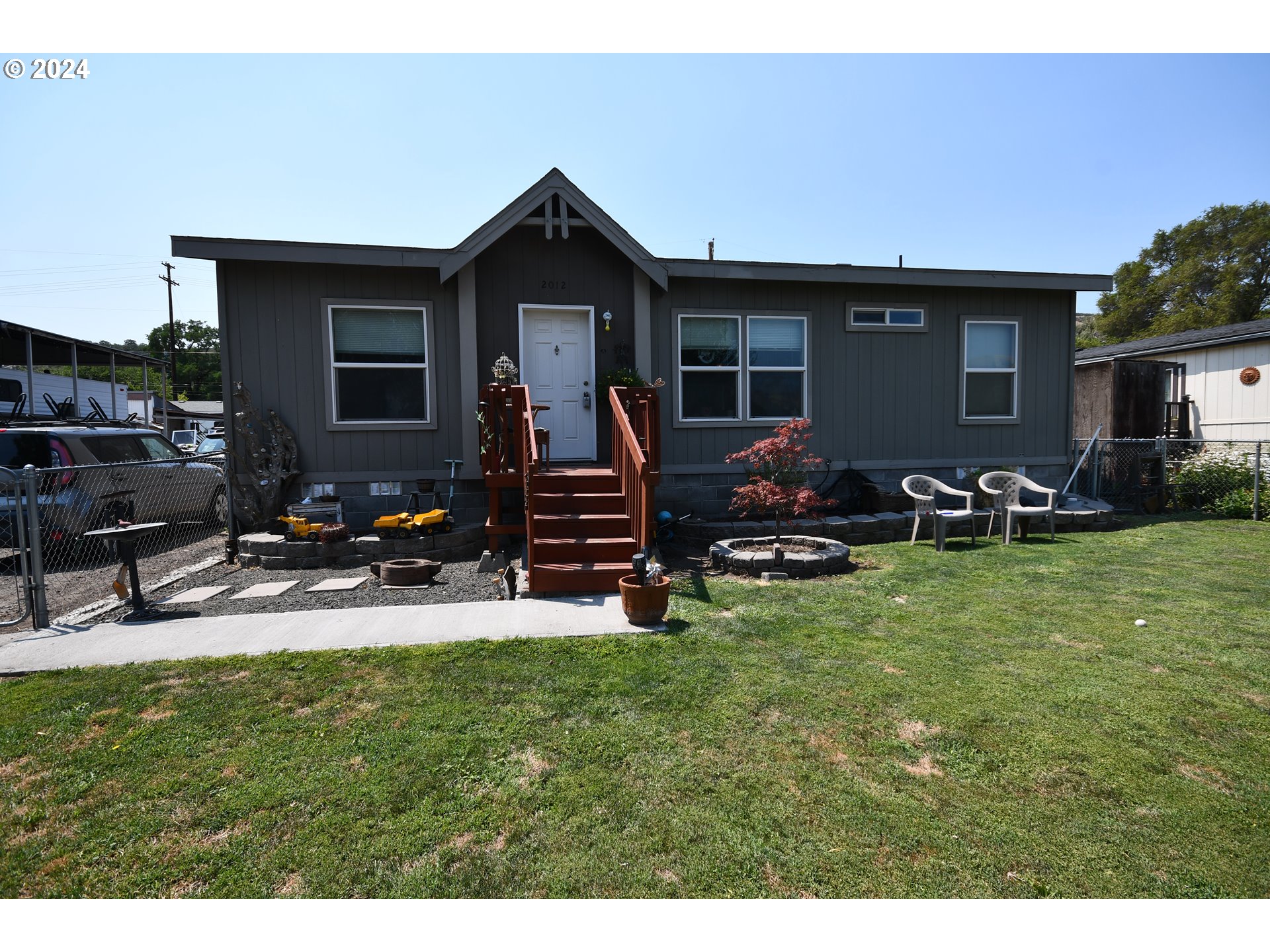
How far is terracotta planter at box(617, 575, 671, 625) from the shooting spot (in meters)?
4.29

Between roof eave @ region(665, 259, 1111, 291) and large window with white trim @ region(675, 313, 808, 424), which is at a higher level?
roof eave @ region(665, 259, 1111, 291)

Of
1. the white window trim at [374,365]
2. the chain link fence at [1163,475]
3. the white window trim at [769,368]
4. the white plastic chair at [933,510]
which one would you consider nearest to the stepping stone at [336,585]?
the white window trim at [374,365]

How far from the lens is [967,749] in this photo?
8.84ft

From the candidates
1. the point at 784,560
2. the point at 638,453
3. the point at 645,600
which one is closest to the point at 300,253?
the point at 638,453

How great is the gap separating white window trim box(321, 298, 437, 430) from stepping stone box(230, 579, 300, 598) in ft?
7.28

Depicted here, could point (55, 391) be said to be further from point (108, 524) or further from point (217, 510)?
point (108, 524)

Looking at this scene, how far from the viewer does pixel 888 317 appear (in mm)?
8984

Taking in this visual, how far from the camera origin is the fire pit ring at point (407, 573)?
5.73m

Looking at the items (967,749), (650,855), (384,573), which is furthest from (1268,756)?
(384,573)

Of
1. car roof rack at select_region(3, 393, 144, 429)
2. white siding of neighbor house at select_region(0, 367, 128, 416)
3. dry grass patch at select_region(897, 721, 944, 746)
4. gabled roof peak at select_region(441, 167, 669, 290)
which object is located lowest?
dry grass patch at select_region(897, 721, 944, 746)

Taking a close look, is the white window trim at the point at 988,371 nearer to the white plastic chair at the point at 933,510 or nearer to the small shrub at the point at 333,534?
the white plastic chair at the point at 933,510

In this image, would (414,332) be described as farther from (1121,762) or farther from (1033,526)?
(1033,526)

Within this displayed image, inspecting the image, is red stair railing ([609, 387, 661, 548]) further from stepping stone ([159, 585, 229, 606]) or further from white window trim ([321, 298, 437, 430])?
stepping stone ([159, 585, 229, 606])

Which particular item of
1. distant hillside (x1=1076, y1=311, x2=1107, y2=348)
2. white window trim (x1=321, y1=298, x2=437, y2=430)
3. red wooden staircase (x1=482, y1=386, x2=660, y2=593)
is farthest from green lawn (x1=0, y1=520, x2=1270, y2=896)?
distant hillside (x1=1076, y1=311, x2=1107, y2=348)
